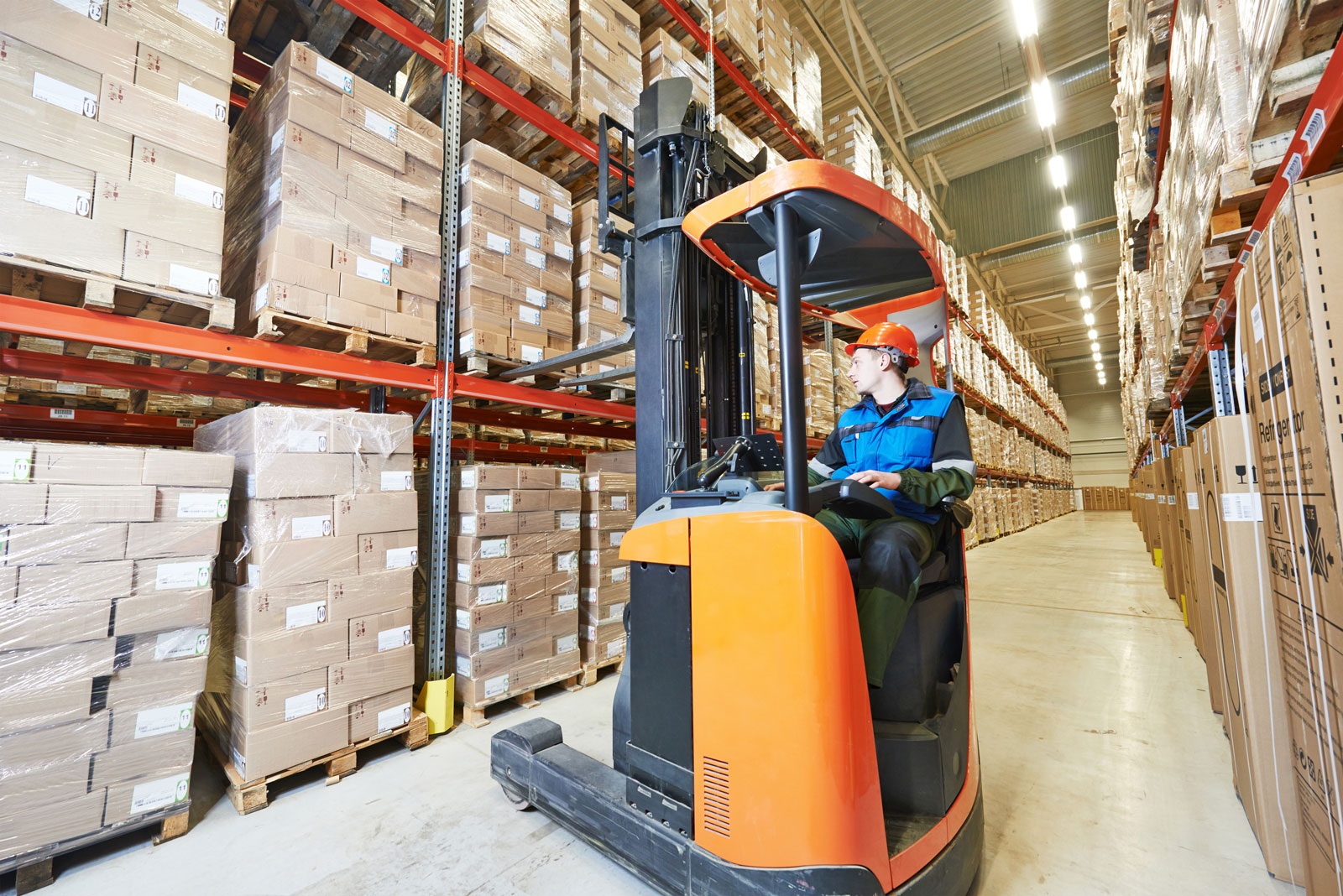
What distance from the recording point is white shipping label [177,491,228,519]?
2.31 m

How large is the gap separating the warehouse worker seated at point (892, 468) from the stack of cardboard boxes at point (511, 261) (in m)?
2.15

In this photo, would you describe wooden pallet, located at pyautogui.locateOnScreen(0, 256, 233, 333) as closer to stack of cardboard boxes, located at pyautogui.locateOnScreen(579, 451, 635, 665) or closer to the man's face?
stack of cardboard boxes, located at pyautogui.locateOnScreen(579, 451, 635, 665)

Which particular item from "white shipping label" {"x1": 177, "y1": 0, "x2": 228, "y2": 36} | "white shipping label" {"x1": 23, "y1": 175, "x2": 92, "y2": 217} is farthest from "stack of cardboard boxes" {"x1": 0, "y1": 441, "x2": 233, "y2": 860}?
"white shipping label" {"x1": 177, "y1": 0, "x2": 228, "y2": 36}

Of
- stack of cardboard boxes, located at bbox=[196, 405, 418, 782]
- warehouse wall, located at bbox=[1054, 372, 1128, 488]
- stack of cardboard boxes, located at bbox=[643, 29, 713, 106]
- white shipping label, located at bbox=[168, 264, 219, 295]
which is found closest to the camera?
white shipping label, located at bbox=[168, 264, 219, 295]

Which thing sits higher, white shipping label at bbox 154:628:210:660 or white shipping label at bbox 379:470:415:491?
white shipping label at bbox 379:470:415:491

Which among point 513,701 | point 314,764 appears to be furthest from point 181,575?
point 513,701

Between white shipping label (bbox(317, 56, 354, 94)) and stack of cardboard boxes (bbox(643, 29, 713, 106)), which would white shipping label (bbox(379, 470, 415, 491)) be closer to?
white shipping label (bbox(317, 56, 354, 94))

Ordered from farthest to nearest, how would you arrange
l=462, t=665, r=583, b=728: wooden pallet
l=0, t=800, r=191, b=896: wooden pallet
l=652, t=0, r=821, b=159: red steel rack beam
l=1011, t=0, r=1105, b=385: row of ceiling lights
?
Answer: l=1011, t=0, r=1105, b=385: row of ceiling lights < l=652, t=0, r=821, b=159: red steel rack beam < l=462, t=665, r=583, b=728: wooden pallet < l=0, t=800, r=191, b=896: wooden pallet

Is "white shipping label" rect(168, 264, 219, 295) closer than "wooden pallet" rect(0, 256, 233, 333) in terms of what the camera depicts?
No

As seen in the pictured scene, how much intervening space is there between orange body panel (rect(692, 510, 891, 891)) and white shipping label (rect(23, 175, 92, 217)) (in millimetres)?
2588

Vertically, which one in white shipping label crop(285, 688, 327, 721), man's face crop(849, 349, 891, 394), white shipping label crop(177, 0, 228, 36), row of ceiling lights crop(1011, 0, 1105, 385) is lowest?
white shipping label crop(285, 688, 327, 721)

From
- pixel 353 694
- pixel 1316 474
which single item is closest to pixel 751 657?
pixel 1316 474

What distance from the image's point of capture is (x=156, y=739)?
86.0 inches

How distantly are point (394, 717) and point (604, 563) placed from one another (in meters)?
1.68
